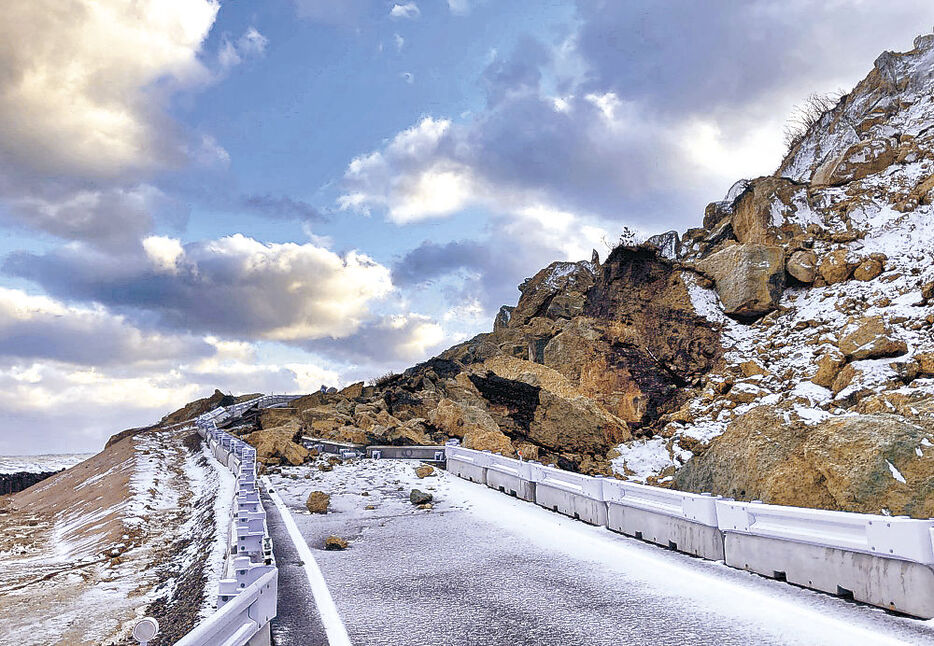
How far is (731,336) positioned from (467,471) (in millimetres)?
19992

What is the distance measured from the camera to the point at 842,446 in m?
9.80

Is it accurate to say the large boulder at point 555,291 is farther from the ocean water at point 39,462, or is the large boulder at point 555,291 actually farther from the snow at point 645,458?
the ocean water at point 39,462

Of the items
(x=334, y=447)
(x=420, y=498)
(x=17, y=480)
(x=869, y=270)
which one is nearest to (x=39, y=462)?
(x=17, y=480)

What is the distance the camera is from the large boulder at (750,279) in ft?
105

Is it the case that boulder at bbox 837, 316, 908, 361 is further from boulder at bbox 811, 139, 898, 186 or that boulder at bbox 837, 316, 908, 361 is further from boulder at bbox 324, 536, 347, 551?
boulder at bbox 324, 536, 347, 551

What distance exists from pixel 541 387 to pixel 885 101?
3051 cm

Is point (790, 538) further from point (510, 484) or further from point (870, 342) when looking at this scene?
point (870, 342)

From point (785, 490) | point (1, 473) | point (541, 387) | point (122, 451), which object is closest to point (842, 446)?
point (785, 490)

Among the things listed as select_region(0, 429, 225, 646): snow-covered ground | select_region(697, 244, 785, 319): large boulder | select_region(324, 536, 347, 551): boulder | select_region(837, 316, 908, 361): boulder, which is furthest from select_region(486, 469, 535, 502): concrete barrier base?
select_region(697, 244, 785, 319): large boulder

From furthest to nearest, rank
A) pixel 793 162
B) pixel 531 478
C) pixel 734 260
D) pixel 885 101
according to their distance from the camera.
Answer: pixel 793 162 < pixel 885 101 < pixel 734 260 < pixel 531 478

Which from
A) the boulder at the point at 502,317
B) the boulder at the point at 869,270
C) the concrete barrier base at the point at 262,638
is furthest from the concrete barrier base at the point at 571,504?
the boulder at the point at 502,317

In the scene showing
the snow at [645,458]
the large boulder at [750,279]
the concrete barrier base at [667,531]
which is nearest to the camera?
the concrete barrier base at [667,531]

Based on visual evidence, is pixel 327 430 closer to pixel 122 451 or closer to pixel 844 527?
pixel 122 451

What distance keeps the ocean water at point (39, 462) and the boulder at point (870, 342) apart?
148ft
